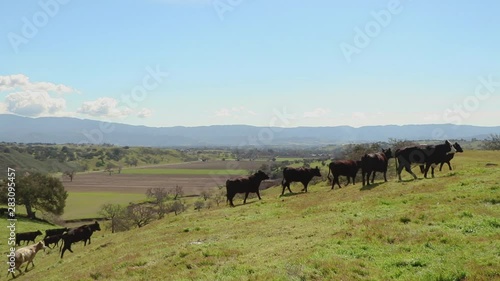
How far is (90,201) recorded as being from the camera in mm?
123125

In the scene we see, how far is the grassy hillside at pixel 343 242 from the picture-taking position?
12062 millimetres

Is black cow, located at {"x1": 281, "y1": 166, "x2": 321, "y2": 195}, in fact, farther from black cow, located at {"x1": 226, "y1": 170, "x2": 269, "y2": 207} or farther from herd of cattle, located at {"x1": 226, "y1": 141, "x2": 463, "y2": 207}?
black cow, located at {"x1": 226, "y1": 170, "x2": 269, "y2": 207}

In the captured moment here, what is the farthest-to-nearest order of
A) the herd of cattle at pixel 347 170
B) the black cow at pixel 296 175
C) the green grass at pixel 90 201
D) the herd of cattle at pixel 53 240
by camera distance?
the green grass at pixel 90 201 → the black cow at pixel 296 175 → the herd of cattle at pixel 347 170 → the herd of cattle at pixel 53 240

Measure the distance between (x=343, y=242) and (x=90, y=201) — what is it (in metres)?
122

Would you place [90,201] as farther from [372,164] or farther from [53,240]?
[372,164]

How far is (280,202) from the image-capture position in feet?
102

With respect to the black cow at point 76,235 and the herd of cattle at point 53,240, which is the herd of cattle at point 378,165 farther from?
the herd of cattle at point 53,240

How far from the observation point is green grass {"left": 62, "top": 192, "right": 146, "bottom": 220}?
10025cm

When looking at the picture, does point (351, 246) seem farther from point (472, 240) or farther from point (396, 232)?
point (472, 240)

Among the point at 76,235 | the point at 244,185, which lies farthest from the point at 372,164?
the point at 76,235

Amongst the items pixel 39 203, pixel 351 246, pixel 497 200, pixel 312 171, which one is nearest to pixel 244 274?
pixel 351 246

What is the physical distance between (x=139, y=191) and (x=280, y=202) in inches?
4894

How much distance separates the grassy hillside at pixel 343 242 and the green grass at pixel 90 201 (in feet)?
264

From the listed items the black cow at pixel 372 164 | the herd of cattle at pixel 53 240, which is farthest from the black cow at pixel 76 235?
the black cow at pixel 372 164
